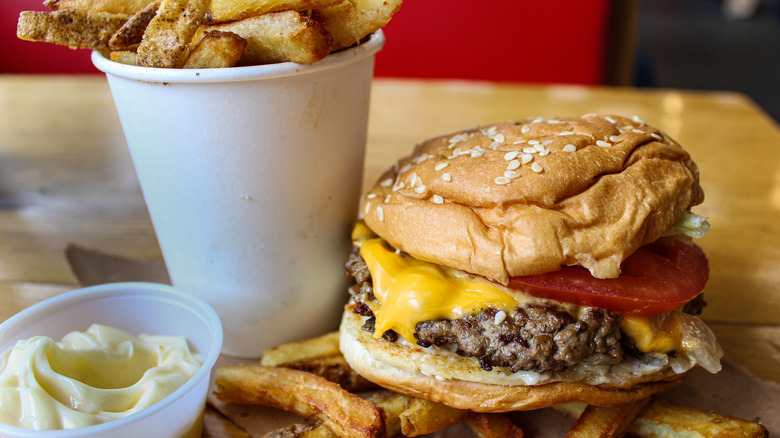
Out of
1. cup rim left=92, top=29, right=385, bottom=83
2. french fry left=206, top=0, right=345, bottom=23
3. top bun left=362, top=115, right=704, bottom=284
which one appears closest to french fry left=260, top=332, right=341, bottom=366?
top bun left=362, top=115, right=704, bottom=284

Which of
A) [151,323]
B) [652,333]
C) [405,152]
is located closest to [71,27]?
[151,323]

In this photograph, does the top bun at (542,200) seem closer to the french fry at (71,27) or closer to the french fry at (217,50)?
the french fry at (217,50)

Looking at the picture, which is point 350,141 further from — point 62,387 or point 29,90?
point 29,90

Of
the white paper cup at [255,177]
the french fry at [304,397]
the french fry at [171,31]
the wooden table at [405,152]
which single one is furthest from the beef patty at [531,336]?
the french fry at [171,31]

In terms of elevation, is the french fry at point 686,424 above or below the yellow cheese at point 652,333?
below

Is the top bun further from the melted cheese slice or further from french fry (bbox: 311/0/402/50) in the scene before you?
french fry (bbox: 311/0/402/50)

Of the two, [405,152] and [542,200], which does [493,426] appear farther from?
[405,152]
